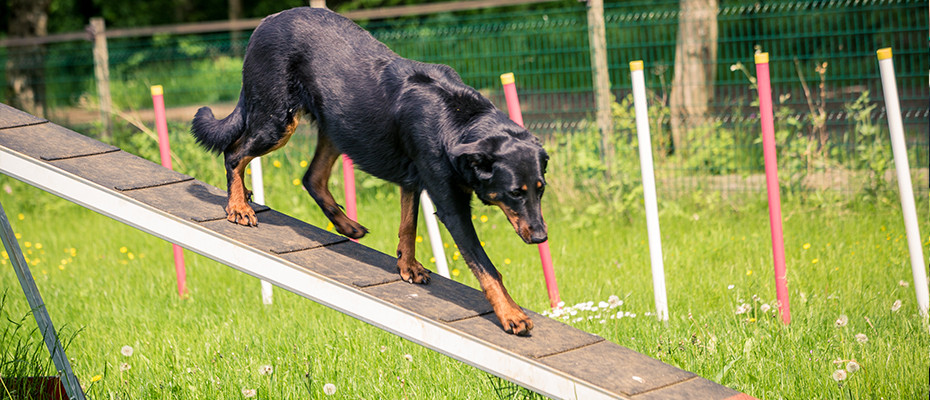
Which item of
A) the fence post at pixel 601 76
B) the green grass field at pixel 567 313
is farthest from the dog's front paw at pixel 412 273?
the fence post at pixel 601 76

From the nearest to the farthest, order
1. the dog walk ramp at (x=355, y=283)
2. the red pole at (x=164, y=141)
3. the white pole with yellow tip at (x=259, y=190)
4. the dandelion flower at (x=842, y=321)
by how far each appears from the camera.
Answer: the dog walk ramp at (x=355, y=283) → the dandelion flower at (x=842, y=321) → the white pole with yellow tip at (x=259, y=190) → the red pole at (x=164, y=141)

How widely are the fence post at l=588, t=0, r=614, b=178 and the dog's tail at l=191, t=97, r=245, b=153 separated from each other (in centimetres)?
370

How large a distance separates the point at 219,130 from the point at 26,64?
26.1 ft

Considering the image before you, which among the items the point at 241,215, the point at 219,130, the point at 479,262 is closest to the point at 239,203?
the point at 241,215

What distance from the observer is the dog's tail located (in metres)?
3.48

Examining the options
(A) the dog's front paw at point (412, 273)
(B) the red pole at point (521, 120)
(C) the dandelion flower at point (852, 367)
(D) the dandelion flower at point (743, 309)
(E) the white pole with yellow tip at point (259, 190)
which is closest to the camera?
(C) the dandelion flower at point (852, 367)

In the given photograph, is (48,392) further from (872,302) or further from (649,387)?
(872,302)

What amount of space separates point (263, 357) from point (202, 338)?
0.54 meters

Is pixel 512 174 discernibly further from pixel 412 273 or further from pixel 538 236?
pixel 412 273

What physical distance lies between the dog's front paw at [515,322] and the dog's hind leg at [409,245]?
50 centimetres

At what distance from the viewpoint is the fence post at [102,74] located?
28.1 ft

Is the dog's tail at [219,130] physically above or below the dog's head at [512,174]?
above

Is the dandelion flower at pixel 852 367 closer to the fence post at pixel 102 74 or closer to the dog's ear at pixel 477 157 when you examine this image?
the dog's ear at pixel 477 157

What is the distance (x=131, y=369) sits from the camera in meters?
3.69
